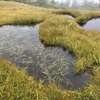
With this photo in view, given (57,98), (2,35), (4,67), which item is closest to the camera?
(57,98)

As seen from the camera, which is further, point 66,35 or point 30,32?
point 30,32

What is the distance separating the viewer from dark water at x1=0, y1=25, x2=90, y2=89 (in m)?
8.90

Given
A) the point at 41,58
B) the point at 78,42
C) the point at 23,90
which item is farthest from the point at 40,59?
the point at 23,90

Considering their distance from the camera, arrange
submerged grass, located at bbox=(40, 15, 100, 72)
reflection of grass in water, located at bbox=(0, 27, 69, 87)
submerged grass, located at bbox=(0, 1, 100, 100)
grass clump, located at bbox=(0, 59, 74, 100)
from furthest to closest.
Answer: submerged grass, located at bbox=(40, 15, 100, 72)
reflection of grass in water, located at bbox=(0, 27, 69, 87)
submerged grass, located at bbox=(0, 1, 100, 100)
grass clump, located at bbox=(0, 59, 74, 100)

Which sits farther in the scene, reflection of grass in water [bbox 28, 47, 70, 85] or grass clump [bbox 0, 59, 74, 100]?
reflection of grass in water [bbox 28, 47, 70, 85]

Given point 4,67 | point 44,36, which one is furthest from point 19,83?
point 44,36

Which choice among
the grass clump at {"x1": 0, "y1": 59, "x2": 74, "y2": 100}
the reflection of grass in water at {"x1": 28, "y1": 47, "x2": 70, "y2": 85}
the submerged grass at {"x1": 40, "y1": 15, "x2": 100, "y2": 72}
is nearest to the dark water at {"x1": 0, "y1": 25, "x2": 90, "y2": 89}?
the reflection of grass in water at {"x1": 28, "y1": 47, "x2": 70, "y2": 85}

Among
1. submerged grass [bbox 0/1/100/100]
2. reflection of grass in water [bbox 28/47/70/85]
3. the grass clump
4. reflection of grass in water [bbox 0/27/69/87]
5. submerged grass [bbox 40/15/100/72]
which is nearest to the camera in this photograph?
the grass clump

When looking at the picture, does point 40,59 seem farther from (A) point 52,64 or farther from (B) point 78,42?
(B) point 78,42

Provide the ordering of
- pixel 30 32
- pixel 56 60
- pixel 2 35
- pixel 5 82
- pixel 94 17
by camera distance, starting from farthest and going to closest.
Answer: pixel 94 17 → pixel 30 32 → pixel 2 35 → pixel 56 60 → pixel 5 82

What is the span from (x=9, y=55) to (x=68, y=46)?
4298 millimetres

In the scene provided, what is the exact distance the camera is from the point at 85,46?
1190cm

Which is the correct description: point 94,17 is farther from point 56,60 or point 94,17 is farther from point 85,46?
point 56,60

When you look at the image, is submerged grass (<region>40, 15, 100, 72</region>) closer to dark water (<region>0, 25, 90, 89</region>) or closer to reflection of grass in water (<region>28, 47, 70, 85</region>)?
dark water (<region>0, 25, 90, 89</region>)
